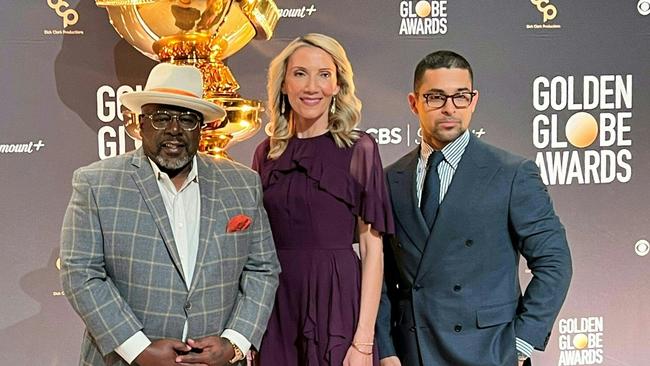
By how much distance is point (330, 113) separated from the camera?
2.14 metres

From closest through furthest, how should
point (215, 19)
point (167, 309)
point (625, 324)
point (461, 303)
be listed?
point (167, 309)
point (461, 303)
point (215, 19)
point (625, 324)

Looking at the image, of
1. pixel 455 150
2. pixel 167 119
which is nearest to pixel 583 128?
pixel 455 150

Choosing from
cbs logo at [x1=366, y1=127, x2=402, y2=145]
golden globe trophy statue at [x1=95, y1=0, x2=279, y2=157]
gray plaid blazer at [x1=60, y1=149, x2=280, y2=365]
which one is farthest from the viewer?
cbs logo at [x1=366, y1=127, x2=402, y2=145]

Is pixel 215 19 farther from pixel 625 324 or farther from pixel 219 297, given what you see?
pixel 625 324

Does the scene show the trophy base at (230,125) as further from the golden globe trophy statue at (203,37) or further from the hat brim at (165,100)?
the hat brim at (165,100)

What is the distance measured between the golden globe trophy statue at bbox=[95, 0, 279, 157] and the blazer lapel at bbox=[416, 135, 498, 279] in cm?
77

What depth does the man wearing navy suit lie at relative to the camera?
2.00 meters

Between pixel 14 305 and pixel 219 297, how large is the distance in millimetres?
1520

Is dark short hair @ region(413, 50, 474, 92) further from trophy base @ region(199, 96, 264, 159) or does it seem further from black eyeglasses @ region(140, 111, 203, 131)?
trophy base @ region(199, 96, 264, 159)

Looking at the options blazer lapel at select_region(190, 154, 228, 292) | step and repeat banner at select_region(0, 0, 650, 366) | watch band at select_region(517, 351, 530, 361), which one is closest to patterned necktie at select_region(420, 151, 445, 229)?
watch band at select_region(517, 351, 530, 361)

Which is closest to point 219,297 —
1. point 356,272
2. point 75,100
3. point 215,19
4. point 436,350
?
point 356,272

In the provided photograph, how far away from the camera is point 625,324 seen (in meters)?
3.64

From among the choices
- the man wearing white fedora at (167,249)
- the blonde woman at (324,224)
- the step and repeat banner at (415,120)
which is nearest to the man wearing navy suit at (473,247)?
the blonde woman at (324,224)

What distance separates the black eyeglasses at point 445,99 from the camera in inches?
79.0
